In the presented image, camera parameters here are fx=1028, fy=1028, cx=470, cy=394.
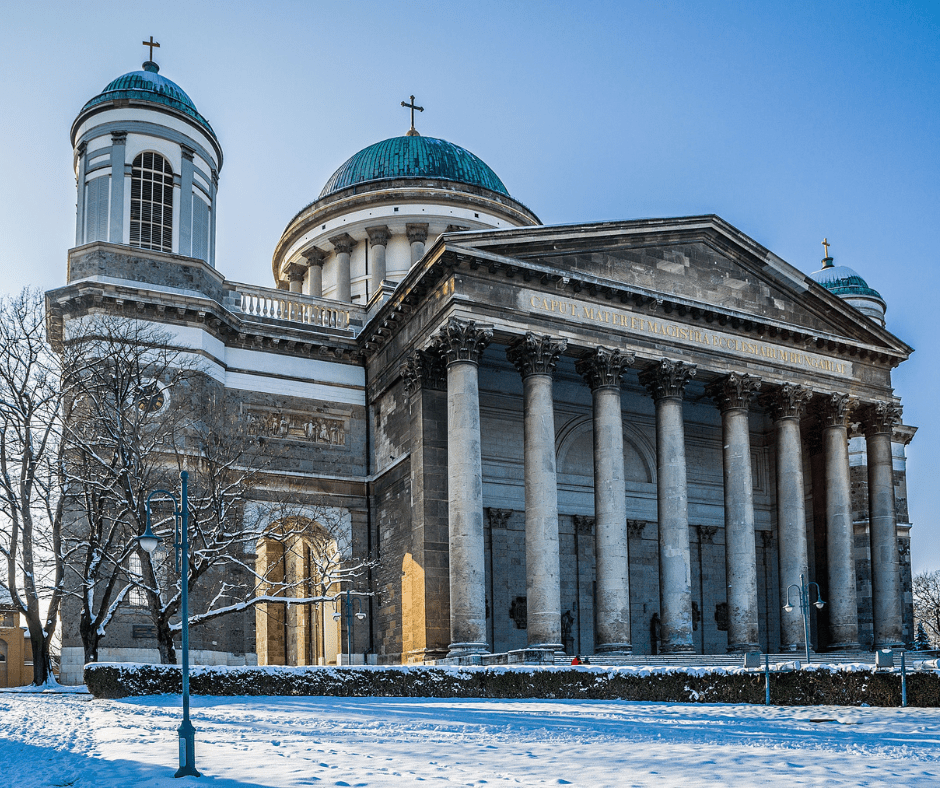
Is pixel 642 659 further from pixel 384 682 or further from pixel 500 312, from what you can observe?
pixel 500 312

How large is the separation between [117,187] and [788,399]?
26.5 metres

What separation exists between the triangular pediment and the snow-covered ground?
16369 mm

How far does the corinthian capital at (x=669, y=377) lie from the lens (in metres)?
36.7

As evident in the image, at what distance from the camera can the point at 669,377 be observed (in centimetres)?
3666

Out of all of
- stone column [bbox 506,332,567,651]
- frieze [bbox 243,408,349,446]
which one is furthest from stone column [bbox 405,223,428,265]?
stone column [bbox 506,332,567,651]

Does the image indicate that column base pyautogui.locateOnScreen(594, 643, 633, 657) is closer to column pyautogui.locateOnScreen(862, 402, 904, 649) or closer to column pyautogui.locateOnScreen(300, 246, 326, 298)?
column pyautogui.locateOnScreen(862, 402, 904, 649)

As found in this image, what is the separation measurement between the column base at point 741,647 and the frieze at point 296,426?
1618cm

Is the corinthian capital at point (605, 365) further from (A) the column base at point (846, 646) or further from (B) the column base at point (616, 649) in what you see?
(A) the column base at point (846, 646)

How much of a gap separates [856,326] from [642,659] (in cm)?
1814

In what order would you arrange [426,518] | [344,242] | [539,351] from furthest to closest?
[344,242]
[539,351]
[426,518]

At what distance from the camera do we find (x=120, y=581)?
111ft

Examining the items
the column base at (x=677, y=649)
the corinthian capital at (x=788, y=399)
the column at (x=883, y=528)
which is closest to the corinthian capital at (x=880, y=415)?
the column at (x=883, y=528)

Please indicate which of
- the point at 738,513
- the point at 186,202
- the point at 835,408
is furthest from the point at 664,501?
the point at 186,202

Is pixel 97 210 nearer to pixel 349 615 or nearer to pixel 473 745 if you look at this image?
pixel 349 615
